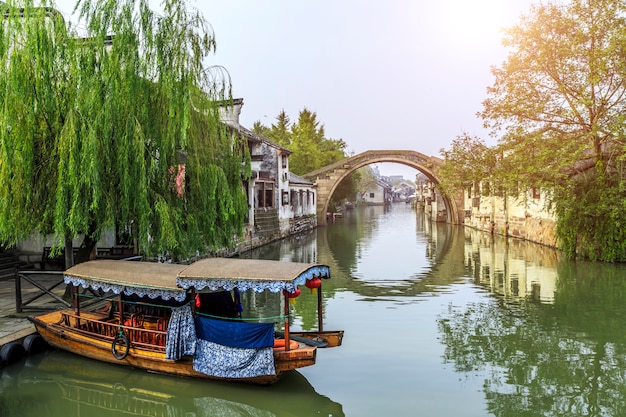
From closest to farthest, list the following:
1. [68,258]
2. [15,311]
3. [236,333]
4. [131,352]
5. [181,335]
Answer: [236,333], [181,335], [131,352], [15,311], [68,258]

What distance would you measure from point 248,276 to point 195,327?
52.7 inches

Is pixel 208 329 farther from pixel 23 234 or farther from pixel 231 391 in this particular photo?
pixel 23 234

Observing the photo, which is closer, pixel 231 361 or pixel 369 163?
pixel 231 361

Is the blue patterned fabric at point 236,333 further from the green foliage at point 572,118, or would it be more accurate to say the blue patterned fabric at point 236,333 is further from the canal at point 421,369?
the green foliage at point 572,118

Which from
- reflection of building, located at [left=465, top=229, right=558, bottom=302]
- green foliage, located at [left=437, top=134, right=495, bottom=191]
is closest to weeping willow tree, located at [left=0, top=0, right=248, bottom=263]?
reflection of building, located at [left=465, top=229, right=558, bottom=302]

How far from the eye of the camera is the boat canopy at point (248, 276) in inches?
274

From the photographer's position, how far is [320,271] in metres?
7.68

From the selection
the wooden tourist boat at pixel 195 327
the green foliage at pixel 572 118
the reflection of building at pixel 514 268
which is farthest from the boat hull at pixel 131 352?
the green foliage at pixel 572 118

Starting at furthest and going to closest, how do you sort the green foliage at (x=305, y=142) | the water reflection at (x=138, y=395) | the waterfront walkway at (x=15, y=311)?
the green foliage at (x=305, y=142), the waterfront walkway at (x=15, y=311), the water reflection at (x=138, y=395)

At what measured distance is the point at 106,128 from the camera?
9164 mm

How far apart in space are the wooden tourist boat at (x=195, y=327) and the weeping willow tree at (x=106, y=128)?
1.49 metres

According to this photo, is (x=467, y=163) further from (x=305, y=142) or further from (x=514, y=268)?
(x=305, y=142)

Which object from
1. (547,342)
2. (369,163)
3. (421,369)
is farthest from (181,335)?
(369,163)

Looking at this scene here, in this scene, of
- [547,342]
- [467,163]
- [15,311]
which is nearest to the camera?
[547,342]
